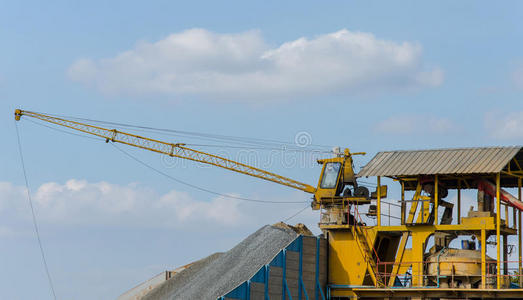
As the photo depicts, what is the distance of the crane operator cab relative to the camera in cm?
5006

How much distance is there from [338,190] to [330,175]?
1158 mm

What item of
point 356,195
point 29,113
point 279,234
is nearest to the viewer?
point 279,234

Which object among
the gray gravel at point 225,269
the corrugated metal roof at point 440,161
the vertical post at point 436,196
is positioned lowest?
the gray gravel at point 225,269

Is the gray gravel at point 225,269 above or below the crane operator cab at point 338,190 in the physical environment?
below

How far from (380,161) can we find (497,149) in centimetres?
623

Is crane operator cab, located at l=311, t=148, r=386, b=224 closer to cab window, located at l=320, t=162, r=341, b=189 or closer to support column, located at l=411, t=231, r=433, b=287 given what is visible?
cab window, located at l=320, t=162, r=341, b=189

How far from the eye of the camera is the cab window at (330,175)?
5272 centimetres

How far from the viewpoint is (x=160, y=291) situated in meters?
49.8

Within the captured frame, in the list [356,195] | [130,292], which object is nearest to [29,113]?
[130,292]

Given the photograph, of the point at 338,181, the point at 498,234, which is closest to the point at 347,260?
the point at 338,181

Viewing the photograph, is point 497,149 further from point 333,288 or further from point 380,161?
point 333,288

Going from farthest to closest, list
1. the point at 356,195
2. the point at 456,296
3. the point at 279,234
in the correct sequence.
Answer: the point at 356,195
the point at 279,234
the point at 456,296

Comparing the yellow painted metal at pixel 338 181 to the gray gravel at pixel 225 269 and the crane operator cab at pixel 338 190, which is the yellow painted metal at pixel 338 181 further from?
the gray gravel at pixel 225 269

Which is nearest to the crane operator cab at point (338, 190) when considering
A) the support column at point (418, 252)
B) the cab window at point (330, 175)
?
the cab window at point (330, 175)
